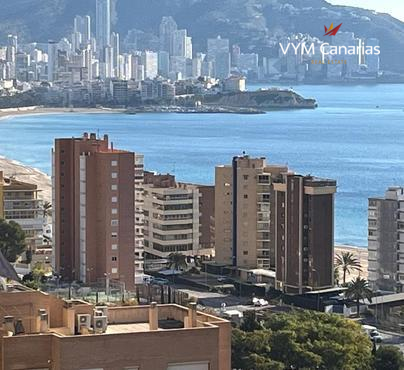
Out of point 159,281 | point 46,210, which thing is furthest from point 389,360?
point 46,210

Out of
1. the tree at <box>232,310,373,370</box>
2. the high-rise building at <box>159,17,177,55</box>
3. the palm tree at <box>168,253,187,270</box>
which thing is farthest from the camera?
the high-rise building at <box>159,17,177,55</box>

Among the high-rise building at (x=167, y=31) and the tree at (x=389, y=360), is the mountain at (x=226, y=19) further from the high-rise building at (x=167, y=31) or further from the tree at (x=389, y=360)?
the tree at (x=389, y=360)

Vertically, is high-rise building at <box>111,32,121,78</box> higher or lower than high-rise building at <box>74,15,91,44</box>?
lower

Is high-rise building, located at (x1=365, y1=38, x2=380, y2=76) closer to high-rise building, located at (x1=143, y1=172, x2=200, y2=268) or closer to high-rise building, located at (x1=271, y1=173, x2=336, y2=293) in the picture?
high-rise building, located at (x1=143, y1=172, x2=200, y2=268)

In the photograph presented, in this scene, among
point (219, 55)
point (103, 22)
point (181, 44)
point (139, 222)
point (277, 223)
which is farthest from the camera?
point (103, 22)

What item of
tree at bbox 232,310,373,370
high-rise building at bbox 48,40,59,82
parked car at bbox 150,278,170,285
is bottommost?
parked car at bbox 150,278,170,285

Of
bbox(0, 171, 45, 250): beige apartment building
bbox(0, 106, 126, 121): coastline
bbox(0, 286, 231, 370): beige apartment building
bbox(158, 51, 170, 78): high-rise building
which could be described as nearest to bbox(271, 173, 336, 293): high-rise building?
bbox(0, 171, 45, 250): beige apartment building

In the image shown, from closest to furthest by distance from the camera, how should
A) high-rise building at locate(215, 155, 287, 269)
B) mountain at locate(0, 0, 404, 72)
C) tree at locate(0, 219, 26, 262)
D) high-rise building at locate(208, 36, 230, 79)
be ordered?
tree at locate(0, 219, 26, 262), high-rise building at locate(215, 155, 287, 269), high-rise building at locate(208, 36, 230, 79), mountain at locate(0, 0, 404, 72)

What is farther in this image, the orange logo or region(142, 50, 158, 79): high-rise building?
region(142, 50, 158, 79): high-rise building

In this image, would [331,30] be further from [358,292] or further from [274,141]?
[358,292]
